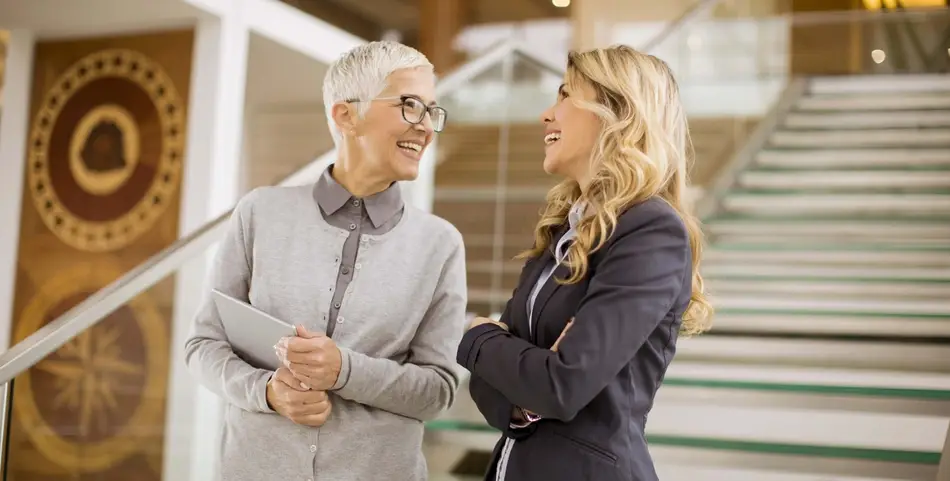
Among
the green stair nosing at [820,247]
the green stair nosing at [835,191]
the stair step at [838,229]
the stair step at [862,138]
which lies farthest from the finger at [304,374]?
Result: the stair step at [862,138]

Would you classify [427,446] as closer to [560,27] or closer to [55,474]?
[55,474]

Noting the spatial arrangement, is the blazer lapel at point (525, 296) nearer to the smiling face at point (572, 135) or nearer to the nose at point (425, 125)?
the smiling face at point (572, 135)

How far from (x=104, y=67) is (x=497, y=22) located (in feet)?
21.5

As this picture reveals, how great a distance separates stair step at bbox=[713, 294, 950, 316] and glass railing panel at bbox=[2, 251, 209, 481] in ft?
7.55

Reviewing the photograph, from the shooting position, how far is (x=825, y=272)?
439 cm

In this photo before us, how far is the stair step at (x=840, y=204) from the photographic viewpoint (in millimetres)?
5168

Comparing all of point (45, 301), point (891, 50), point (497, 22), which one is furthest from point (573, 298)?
point (497, 22)

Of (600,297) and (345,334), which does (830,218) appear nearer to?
(345,334)

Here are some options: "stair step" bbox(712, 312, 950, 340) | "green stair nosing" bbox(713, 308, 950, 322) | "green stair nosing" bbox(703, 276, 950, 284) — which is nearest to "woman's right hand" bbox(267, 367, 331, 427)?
"stair step" bbox(712, 312, 950, 340)

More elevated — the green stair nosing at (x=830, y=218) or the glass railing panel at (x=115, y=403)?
the green stair nosing at (x=830, y=218)

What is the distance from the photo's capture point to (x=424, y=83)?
198 cm

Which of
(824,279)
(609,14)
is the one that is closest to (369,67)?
(824,279)

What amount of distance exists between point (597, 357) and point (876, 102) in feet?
20.2

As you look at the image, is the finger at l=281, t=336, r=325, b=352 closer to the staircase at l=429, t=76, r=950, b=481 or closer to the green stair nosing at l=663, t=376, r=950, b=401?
the staircase at l=429, t=76, r=950, b=481
